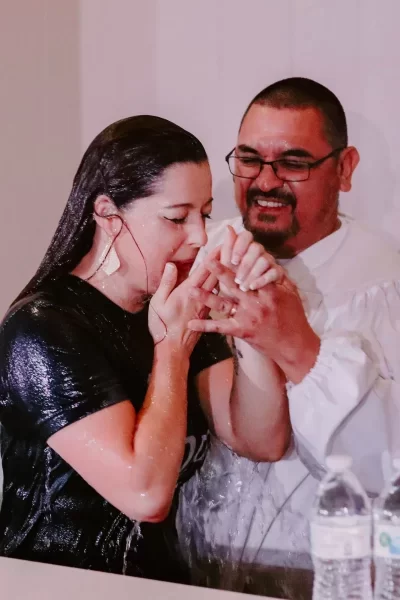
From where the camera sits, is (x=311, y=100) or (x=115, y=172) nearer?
(x=311, y=100)

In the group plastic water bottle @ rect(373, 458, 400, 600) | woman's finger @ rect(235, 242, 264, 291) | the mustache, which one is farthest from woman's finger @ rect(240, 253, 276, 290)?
plastic water bottle @ rect(373, 458, 400, 600)

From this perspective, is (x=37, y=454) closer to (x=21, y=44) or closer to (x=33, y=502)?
(x=33, y=502)

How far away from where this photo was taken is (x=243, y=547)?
1447 millimetres

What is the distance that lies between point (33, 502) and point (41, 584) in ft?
0.56

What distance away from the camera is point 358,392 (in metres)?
1.32

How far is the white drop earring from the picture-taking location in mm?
1583

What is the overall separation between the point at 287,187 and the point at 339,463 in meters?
0.48

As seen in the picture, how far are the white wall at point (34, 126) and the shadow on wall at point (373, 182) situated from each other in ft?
2.04

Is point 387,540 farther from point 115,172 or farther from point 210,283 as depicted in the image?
point 115,172

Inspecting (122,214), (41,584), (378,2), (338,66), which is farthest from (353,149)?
(41,584)

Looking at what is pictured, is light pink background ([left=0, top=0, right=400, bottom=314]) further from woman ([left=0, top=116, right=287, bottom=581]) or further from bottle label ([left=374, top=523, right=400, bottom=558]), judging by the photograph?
bottle label ([left=374, top=523, right=400, bottom=558])

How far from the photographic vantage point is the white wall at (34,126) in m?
1.76

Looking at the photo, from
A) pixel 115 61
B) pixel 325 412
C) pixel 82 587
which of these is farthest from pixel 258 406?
pixel 115 61

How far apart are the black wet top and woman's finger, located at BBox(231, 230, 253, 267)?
16 centimetres
